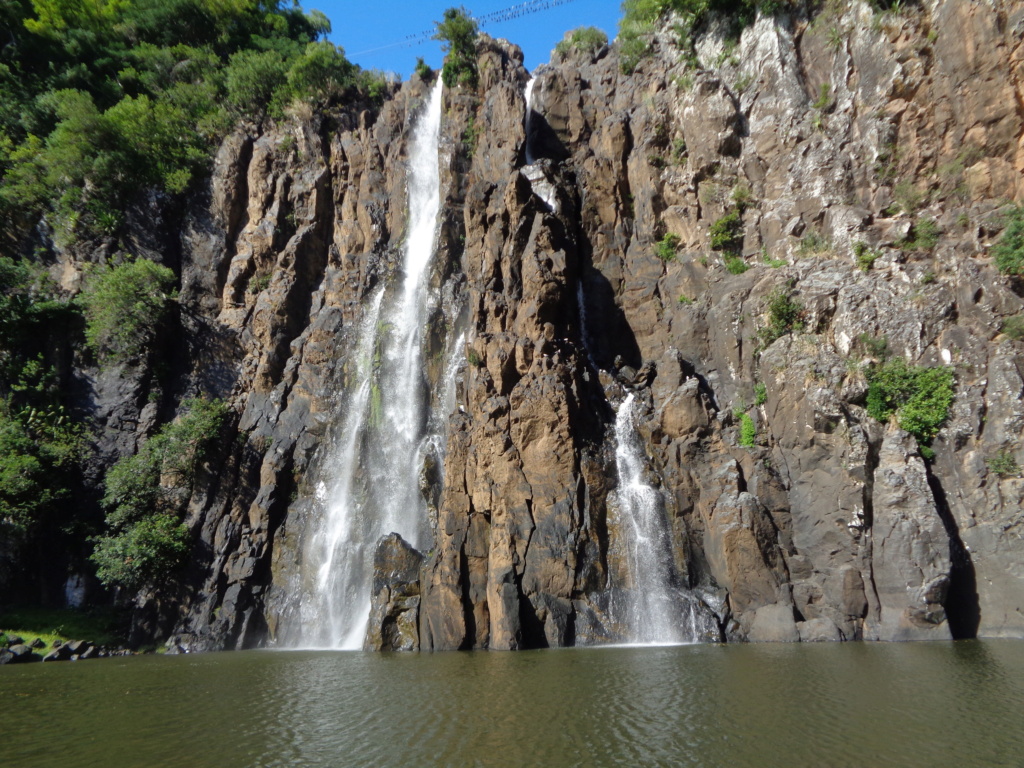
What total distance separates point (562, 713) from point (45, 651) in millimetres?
22644

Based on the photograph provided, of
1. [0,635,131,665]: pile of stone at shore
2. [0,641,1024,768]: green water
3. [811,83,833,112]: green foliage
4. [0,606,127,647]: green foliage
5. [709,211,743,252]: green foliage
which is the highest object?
[811,83,833,112]: green foliage

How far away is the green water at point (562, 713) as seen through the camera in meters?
9.97

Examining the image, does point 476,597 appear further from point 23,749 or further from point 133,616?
point 133,616

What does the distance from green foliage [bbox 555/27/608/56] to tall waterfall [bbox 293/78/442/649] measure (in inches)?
655

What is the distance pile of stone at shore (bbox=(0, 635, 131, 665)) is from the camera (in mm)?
23719

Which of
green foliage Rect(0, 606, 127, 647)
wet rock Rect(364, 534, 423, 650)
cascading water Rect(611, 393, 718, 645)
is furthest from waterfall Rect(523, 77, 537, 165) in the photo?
green foliage Rect(0, 606, 127, 647)

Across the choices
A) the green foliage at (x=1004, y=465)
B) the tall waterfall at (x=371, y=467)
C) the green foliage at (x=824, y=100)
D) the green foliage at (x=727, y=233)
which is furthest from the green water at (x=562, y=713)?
the green foliage at (x=824, y=100)

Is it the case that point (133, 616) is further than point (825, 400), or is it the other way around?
point (133, 616)

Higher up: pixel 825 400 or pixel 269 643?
pixel 825 400

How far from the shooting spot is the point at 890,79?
2820 centimetres

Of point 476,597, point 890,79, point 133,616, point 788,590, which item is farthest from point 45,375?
point 890,79

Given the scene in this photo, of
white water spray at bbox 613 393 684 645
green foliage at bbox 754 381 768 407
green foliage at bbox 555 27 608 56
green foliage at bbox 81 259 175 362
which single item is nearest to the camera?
white water spray at bbox 613 393 684 645

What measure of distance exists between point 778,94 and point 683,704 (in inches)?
1154

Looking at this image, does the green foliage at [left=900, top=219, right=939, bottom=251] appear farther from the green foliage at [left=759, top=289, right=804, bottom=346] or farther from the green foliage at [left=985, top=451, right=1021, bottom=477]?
the green foliage at [left=985, top=451, right=1021, bottom=477]
